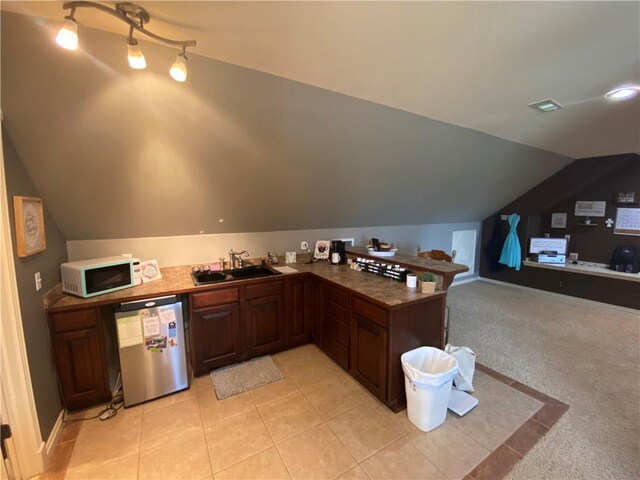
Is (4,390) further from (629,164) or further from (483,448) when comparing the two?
(629,164)

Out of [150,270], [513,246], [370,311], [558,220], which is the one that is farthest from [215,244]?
[558,220]

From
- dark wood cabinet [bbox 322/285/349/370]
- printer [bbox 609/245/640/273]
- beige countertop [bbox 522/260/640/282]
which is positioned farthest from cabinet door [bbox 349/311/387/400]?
printer [bbox 609/245/640/273]

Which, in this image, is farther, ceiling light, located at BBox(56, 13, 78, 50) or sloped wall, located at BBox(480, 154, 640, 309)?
sloped wall, located at BBox(480, 154, 640, 309)

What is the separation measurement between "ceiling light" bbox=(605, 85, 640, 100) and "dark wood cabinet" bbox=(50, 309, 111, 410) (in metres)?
4.76

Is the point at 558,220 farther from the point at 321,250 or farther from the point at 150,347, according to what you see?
the point at 150,347

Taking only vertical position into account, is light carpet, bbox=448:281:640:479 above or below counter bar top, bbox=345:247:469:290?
below

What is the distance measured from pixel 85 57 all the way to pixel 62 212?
55.4 inches

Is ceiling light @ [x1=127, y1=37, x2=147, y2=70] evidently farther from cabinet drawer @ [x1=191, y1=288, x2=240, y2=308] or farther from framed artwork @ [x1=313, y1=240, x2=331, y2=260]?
framed artwork @ [x1=313, y1=240, x2=331, y2=260]

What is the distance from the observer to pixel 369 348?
237cm

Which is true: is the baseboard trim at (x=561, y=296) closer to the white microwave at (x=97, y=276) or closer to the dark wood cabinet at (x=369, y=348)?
the dark wood cabinet at (x=369, y=348)

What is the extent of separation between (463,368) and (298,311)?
1.75m

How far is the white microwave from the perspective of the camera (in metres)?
2.23

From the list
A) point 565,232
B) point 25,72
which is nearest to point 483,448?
point 25,72

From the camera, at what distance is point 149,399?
94.0 inches
